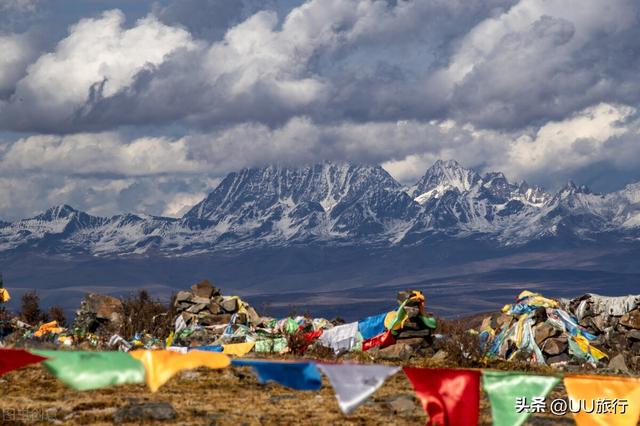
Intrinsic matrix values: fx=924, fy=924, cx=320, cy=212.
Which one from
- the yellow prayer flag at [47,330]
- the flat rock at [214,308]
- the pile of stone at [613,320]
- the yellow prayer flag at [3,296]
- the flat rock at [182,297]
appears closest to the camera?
the pile of stone at [613,320]

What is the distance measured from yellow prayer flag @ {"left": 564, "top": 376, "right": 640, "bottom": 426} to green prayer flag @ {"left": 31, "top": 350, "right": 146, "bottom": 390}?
16.4 ft

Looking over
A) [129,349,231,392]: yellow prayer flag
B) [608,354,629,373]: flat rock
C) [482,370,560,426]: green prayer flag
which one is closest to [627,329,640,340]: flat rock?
[608,354,629,373]: flat rock

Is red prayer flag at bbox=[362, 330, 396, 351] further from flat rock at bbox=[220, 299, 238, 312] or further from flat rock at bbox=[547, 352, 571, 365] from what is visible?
flat rock at bbox=[220, 299, 238, 312]

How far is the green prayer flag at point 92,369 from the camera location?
10.2 metres

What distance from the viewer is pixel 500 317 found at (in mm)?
35969

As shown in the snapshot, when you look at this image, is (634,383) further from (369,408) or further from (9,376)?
(9,376)

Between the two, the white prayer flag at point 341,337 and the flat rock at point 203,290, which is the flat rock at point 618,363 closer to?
the white prayer flag at point 341,337

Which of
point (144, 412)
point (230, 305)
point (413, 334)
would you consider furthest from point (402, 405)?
point (230, 305)

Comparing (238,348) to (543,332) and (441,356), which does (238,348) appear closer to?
(441,356)

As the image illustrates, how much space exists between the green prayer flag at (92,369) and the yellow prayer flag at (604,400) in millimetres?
5009

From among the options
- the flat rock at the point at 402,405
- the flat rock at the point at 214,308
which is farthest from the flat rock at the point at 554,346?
the flat rock at the point at 402,405

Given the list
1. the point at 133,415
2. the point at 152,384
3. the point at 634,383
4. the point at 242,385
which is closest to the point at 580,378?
the point at 634,383

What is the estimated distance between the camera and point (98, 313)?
41531mm

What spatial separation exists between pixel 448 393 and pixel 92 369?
4.12 metres
